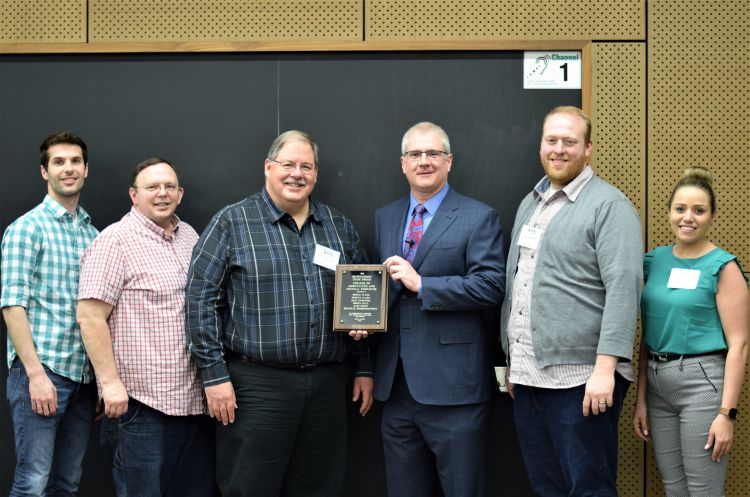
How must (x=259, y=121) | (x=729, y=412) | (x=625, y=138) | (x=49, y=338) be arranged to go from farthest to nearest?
1. (x=259, y=121)
2. (x=625, y=138)
3. (x=49, y=338)
4. (x=729, y=412)

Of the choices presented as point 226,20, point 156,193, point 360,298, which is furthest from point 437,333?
point 226,20

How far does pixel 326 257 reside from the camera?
122 inches

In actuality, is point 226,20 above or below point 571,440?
above

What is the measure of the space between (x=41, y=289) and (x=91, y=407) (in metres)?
0.57

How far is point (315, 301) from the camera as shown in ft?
9.96

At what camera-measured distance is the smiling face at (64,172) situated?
3.17m

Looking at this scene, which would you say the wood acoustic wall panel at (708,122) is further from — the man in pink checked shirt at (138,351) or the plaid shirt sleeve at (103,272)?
the plaid shirt sleeve at (103,272)

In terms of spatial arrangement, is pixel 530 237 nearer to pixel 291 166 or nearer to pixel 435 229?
pixel 435 229

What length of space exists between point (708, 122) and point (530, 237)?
4.32ft

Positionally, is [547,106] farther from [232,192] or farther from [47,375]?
[47,375]

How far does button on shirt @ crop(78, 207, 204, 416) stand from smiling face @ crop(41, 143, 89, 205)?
1.04 feet

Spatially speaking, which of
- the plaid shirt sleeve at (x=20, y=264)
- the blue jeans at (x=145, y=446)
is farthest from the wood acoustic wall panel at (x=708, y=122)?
the plaid shirt sleeve at (x=20, y=264)

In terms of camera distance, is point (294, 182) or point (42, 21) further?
point (42, 21)

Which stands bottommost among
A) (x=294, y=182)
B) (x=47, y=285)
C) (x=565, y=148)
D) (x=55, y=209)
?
(x=47, y=285)
